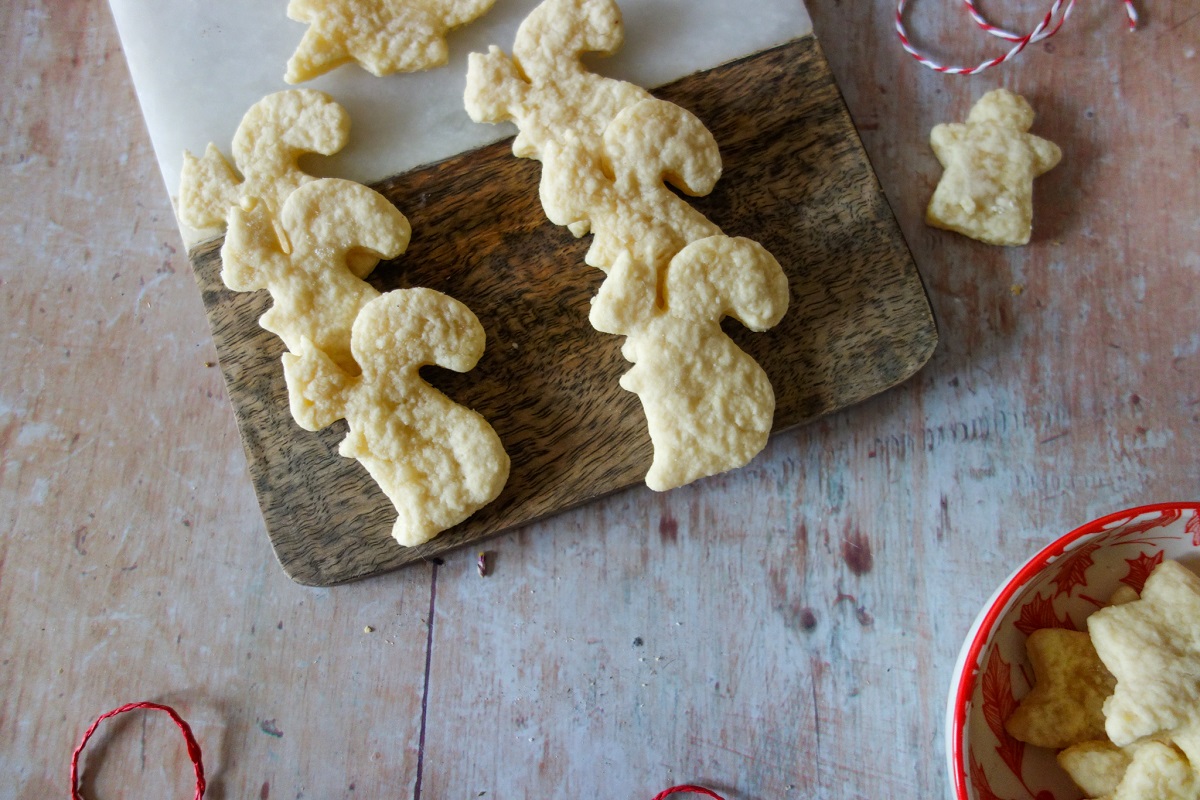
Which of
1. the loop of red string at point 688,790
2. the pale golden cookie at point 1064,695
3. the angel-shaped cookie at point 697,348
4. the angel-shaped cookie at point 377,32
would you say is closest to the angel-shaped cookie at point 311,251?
the angel-shaped cookie at point 377,32

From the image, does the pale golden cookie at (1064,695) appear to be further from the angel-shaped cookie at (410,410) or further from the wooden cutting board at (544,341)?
the angel-shaped cookie at (410,410)

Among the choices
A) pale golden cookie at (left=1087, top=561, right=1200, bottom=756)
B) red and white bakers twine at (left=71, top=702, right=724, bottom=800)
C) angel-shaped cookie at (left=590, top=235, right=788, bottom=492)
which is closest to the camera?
Result: pale golden cookie at (left=1087, top=561, right=1200, bottom=756)

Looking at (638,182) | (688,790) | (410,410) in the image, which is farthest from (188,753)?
(638,182)

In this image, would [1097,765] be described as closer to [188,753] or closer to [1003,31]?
[1003,31]

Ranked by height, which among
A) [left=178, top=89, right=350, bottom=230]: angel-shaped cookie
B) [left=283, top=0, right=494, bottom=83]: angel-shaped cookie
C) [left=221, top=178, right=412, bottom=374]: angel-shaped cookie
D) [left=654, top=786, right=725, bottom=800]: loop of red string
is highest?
[left=283, top=0, right=494, bottom=83]: angel-shaped cookie

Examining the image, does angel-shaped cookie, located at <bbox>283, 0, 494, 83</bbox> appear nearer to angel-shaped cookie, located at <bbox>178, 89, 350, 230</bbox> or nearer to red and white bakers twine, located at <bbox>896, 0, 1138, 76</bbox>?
angel-shaped cookie, located at <bbox>178, 89, 350, 230</bbox>

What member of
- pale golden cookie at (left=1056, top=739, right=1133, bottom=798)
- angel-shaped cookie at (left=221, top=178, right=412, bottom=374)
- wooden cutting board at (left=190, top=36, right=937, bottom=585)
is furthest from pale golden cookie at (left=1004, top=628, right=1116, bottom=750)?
angel-shaped cookie at (left=221, top=178, right=412, bottom=374)
